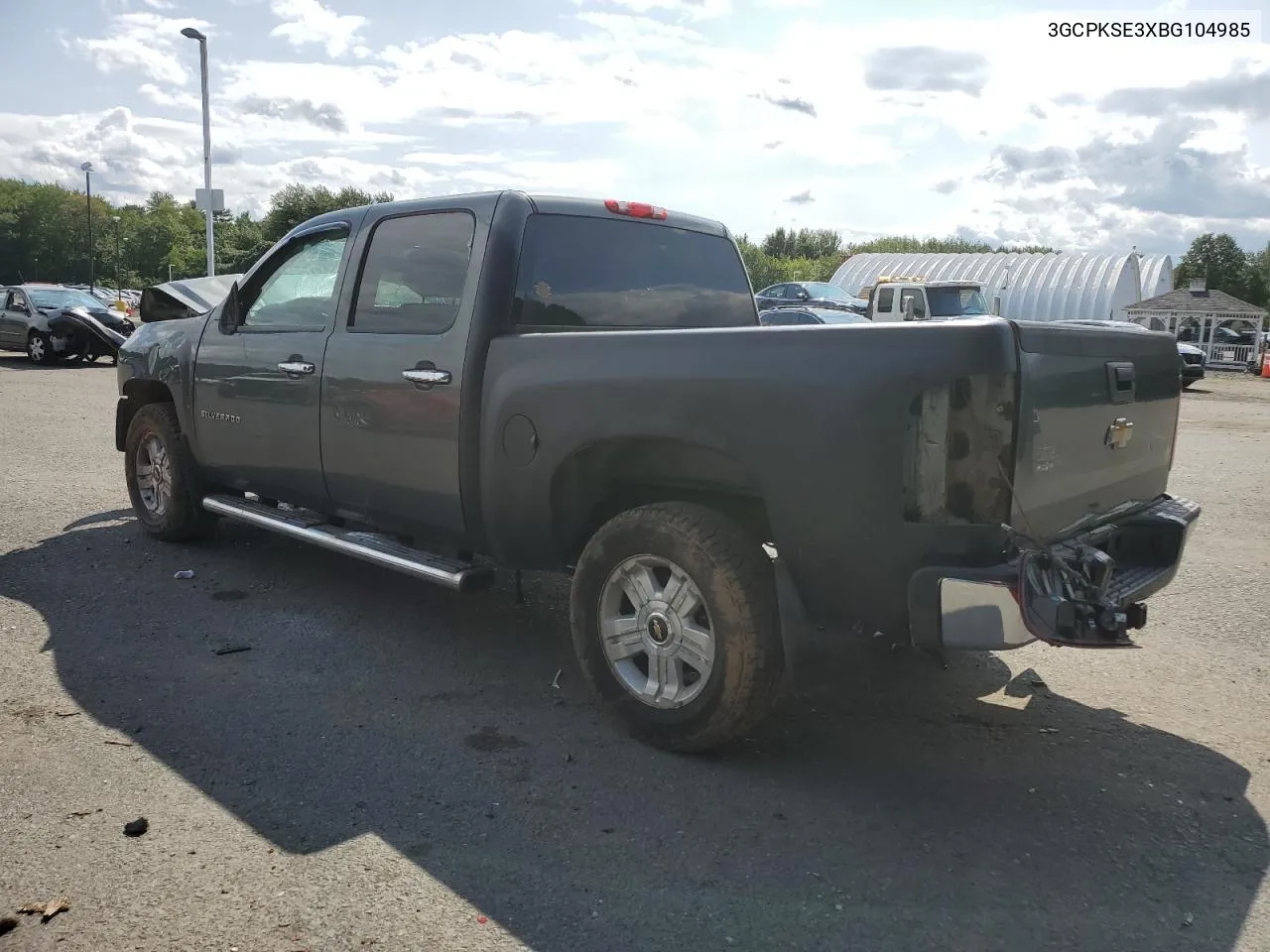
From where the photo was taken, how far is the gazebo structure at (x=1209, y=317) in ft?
111

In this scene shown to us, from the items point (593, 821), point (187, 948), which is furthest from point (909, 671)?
point (187, 948)

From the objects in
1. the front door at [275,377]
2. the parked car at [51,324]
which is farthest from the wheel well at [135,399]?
the parked car at [51,324]

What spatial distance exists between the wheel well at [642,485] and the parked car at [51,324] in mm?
19681

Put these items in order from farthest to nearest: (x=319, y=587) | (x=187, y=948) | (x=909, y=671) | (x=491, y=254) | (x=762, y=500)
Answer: (x=319, y=587), (x=909, y=671), (x=491, y=254), (x=762, y=500), (x=187, y=948)

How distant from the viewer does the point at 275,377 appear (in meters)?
5.44

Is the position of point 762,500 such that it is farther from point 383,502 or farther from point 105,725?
point 105,725

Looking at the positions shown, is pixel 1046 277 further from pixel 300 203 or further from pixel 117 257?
pixel 117 257

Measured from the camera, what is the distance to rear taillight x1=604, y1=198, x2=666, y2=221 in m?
4.97

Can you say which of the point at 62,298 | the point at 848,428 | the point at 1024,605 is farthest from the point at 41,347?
the point at 1024,605

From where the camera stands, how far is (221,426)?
232 inches

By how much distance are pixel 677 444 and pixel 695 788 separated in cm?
119

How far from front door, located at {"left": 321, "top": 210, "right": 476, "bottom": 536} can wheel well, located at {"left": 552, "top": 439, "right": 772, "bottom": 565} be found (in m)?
0.53

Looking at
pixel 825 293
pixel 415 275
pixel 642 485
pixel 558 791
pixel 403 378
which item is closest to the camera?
pixel 558 791

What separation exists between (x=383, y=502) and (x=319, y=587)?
4.16ft
